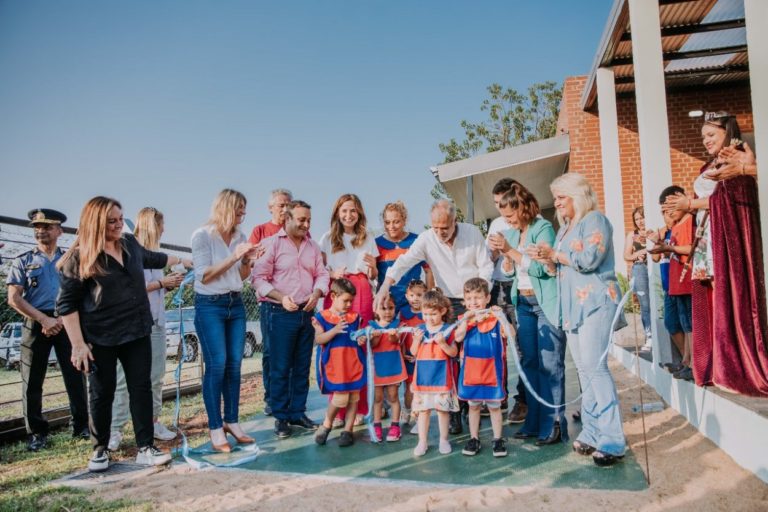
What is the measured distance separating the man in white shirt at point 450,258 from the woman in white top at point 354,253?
294 millimetres

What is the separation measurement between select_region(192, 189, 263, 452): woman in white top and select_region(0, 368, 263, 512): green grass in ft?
1.60

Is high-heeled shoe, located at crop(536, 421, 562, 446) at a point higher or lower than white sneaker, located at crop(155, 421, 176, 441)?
higher

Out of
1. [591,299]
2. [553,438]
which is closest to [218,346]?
[553,438]

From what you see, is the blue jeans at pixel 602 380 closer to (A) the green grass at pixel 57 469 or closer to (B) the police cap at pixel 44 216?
(A) the green grass at pixel 57 469

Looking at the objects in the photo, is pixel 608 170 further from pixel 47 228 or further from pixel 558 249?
pixel 47 228

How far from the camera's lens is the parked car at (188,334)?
8524 mm

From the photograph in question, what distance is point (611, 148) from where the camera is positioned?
9328mm

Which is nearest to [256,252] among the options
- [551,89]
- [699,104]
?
[699,104]

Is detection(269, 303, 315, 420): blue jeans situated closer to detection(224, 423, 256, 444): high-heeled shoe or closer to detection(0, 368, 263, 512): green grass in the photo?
detection(224, 423, 256, 444): high-heeled shoe

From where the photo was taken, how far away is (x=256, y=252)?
14.4 feet

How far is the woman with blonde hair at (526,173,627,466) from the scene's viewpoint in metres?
3.52

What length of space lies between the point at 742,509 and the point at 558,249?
5.88 ft

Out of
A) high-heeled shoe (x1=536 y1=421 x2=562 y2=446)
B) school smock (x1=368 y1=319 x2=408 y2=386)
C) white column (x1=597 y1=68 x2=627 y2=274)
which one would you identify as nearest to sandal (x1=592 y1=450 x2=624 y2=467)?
high-heeled shoe (x1=536 y1=421 x2=562 y2=446)

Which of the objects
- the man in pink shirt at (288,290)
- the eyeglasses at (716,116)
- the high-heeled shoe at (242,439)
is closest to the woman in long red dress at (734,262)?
the eyeglasses at (716,116)
